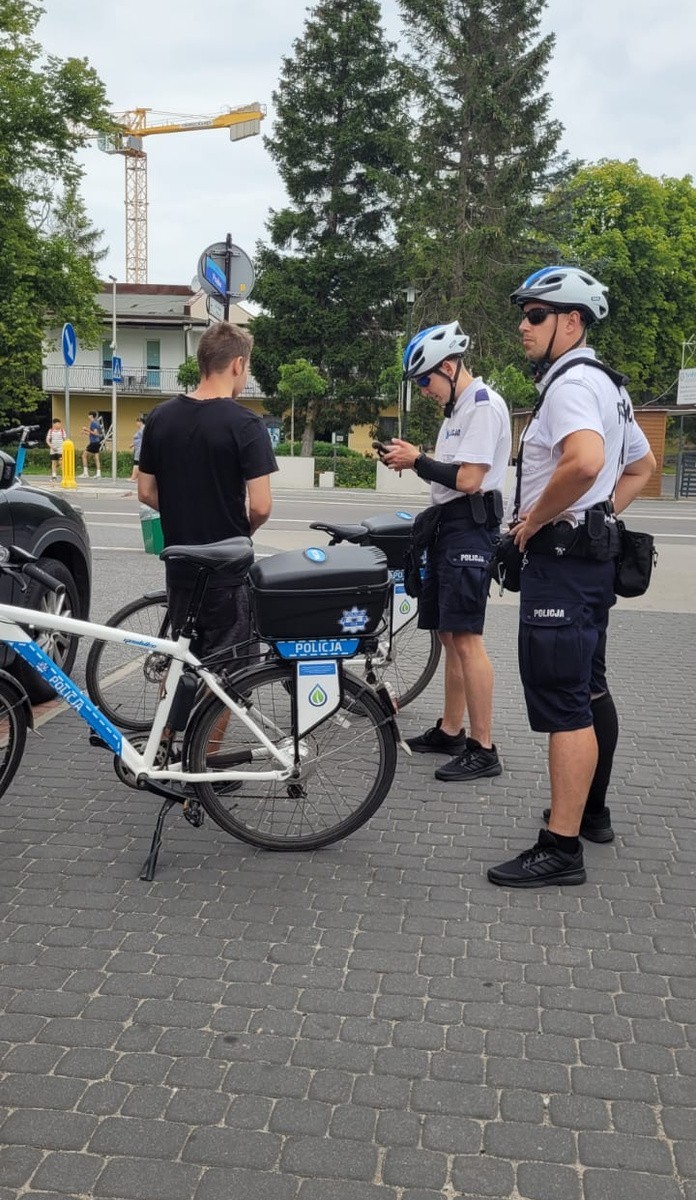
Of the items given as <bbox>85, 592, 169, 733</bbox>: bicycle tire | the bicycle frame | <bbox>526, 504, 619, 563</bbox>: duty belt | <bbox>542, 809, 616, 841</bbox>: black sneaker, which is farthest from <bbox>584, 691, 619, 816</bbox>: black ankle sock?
<bbox>85, 592, 169, 733</bbox>: bicycle tire

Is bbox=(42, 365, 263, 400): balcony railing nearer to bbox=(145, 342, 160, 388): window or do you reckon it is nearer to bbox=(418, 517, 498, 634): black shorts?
bbox=(145, 342, 160, 388): window

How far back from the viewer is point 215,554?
381 centimetres

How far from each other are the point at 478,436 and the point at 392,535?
3.75 feet

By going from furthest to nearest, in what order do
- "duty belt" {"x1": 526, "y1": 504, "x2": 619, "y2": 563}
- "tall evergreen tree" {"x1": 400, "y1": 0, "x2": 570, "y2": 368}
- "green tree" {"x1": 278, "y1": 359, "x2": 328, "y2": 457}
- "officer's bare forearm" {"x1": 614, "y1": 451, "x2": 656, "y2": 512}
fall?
1. "tall evergreen tree" {"x1": 400, "y1": 0, "x2": 570, "y2": 368}
2. "green tree" {"x1": 278, "y1": 359, "x2": 328, "y2": 457}
3. "officer's bare forearm" {"x1": 614, "y1": 451, "x2": 656, "y2": 512}
4. "duty belt" {"x1": 526, "y1": 504, "x2": 619, "y2": 563}

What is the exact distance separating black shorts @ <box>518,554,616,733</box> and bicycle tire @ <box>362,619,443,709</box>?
2.07 metres

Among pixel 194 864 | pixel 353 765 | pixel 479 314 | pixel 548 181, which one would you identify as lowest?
pixel 194 864

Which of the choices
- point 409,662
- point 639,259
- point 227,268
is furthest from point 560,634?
point 639,259

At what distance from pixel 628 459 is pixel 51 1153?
3.00 meters

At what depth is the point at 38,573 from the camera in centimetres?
392

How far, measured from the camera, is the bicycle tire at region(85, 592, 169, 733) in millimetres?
5016

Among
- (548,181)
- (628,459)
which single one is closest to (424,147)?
(548,181)

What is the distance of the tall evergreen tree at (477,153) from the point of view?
39.8 meters

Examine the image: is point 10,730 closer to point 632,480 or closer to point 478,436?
point 478,436

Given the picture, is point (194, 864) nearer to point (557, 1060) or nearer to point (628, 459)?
point (557, 1060)
